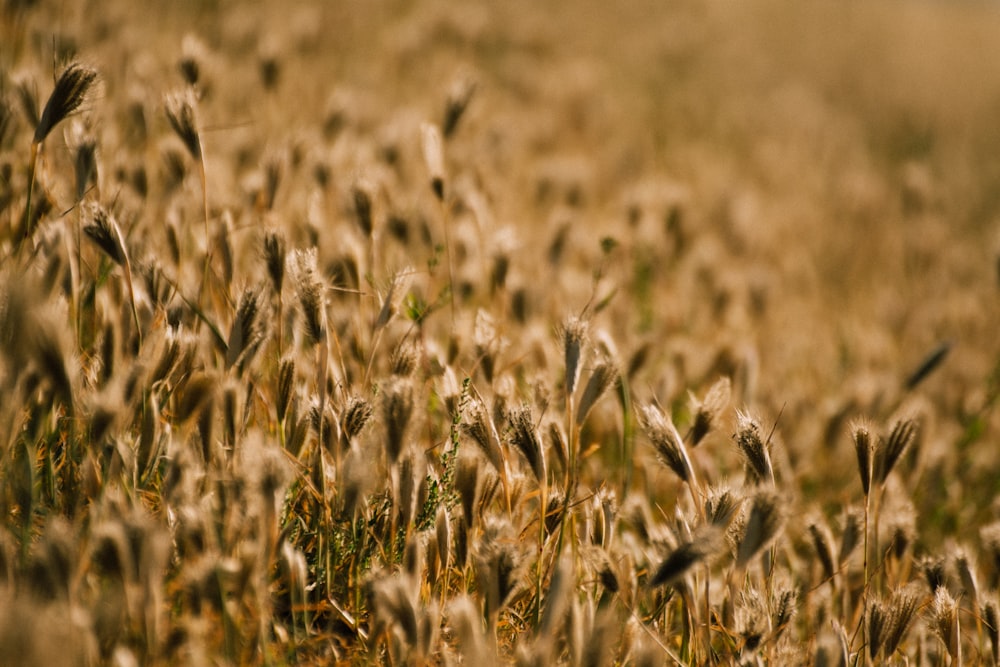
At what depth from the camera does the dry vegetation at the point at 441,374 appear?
1.20m

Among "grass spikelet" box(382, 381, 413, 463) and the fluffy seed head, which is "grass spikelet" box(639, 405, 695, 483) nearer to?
"grass spikelet" box(382, 381, 413, 463)

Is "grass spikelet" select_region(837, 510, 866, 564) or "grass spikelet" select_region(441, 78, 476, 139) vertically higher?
"grass spikelet" select_region(441, 78, 476, 139)

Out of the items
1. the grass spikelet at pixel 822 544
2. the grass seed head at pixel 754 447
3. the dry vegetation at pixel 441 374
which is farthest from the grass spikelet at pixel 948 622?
the grass seed head at pixel 754 447

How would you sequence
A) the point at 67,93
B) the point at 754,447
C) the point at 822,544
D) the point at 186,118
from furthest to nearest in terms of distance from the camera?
1. the point at 186,118
2. the point at 822,544
3. the point at 67,93
4. the point at 754,447

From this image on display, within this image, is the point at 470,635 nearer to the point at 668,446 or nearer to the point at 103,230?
the point at 668,446

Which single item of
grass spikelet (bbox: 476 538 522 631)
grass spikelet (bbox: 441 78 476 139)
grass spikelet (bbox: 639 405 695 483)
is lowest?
grass spikelet (bbox: 476 538 522 631)

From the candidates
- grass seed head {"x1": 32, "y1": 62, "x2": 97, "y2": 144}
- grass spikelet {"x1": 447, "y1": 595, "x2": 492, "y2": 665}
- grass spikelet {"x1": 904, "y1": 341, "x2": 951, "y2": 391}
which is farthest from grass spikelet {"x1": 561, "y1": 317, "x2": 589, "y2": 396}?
grass spikelet {"x1": 904, "y1": 341, "x2": 951, "y2": 391}

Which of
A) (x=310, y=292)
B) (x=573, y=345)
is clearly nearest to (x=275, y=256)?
(x=310, y=292)

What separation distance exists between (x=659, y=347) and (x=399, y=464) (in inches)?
76.7

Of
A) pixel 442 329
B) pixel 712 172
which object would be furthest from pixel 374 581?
pixel 712 172

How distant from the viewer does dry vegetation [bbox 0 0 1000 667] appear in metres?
1.20

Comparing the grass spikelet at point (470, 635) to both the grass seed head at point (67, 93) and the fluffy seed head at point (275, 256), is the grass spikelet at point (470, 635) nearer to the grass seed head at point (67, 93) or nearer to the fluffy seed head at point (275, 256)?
the fluffy seed head at point (275, 256)

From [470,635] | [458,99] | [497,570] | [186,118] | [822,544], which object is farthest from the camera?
[458,99]

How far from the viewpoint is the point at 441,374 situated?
199 centimetres
